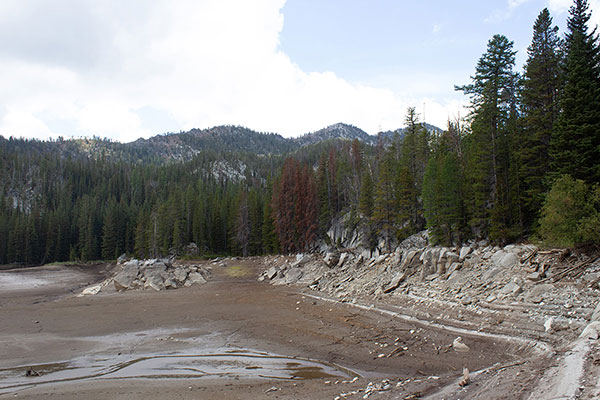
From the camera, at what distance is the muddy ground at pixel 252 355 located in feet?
35.5

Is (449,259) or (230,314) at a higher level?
(449,259)

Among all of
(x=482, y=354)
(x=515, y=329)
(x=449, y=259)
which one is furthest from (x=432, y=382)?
(x=449, y=259)

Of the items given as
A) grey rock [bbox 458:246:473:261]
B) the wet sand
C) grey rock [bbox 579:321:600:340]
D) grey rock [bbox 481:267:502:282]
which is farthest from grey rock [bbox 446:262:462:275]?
grey rock [bbox 579:321:600:340]

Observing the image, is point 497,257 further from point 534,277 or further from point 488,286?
point 534,277

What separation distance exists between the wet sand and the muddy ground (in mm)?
62

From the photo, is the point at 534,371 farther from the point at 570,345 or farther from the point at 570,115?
the point at 570,115

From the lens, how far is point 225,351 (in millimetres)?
16656

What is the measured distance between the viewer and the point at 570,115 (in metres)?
22.9

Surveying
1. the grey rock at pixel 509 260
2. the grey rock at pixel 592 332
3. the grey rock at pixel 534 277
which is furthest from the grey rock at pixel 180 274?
the grey rock at pixel 592 332

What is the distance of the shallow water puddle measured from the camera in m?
13.0

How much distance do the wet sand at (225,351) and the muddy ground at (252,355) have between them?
0.06m

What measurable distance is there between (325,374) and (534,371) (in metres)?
6.64

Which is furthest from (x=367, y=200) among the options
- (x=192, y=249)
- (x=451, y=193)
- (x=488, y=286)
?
(x=192, y=249)

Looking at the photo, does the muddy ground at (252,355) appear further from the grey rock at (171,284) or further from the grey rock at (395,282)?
the grey rock at (171,284)
